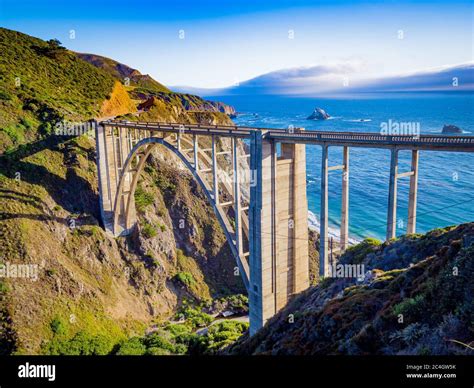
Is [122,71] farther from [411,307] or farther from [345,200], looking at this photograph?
[411,307]

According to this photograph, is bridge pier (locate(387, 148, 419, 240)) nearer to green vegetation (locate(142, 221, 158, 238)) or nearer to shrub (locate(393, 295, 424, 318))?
shrub (locate(393, 295, 424, 318))

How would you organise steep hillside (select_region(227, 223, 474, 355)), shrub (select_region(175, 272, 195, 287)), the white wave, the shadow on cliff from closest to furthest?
1. steep hillside (select_region(227, 223, 474, 355))
2. the shadow on cliff
3. shrub (select_region(175, 272, 195, 287))
4. the white wave

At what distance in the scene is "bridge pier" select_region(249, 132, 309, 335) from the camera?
2080 centimetres

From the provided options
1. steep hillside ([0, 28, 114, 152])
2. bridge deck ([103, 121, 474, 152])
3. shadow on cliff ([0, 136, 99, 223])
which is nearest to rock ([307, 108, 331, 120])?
steep hillside ([0, 28, 114, 152])

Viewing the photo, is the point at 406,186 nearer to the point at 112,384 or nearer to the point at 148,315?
the point at 148,315

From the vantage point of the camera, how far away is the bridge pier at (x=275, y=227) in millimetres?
20797

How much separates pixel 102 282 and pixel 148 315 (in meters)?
5.53

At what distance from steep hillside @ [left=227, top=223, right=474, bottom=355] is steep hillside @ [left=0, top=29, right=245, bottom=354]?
685 inches

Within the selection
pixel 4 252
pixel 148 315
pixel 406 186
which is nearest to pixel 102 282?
pixel 148 315

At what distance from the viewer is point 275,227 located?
21.6 meters

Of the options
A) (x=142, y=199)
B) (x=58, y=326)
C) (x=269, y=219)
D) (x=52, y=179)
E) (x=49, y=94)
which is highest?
(x=49, y=94)

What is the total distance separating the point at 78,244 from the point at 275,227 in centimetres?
2326

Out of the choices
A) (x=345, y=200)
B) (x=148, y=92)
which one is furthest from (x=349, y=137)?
(x=148, y=92)

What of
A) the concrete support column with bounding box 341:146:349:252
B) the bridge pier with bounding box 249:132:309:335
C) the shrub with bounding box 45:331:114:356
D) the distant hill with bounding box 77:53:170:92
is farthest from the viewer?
the distant hill with bounding box 77:53:170:92
